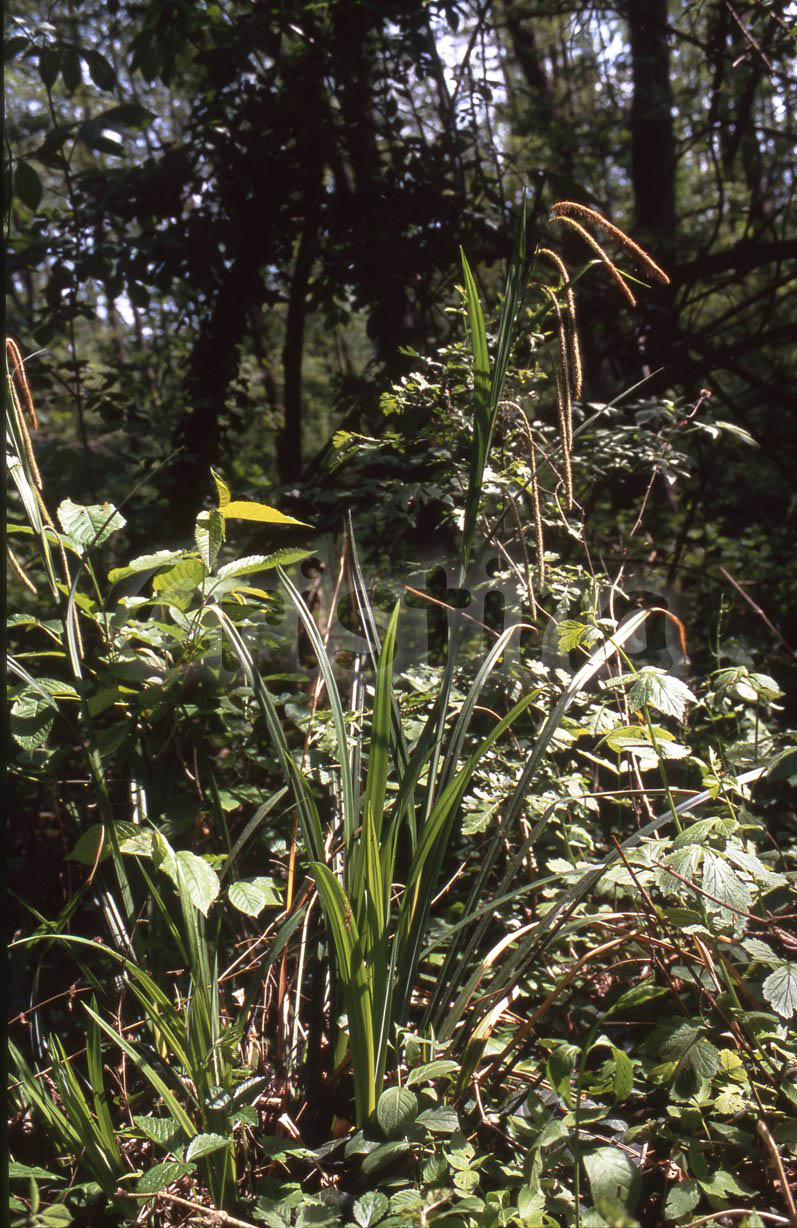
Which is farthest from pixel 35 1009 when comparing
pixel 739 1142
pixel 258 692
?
pixel 739 1142

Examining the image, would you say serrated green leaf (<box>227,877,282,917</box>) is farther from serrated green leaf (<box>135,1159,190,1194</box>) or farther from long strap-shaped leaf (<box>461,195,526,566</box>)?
long strap-shaped leaf (<box>461,195,526,566</box>)

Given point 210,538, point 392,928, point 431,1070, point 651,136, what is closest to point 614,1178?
point 431,1070

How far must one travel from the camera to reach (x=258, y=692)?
1.16 m

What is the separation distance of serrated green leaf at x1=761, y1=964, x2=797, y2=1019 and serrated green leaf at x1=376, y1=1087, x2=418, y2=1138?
43 centimetres

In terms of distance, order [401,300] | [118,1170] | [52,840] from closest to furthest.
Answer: [118,1170]
[52,840]
[401,300]

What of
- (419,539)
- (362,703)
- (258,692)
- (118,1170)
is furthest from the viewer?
(419,539)

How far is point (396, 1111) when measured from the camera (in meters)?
1.00

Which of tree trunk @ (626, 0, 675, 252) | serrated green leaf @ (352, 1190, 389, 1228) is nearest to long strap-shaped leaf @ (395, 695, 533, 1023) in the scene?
serrated green leaf @ (352, 1190, 389, 1228)

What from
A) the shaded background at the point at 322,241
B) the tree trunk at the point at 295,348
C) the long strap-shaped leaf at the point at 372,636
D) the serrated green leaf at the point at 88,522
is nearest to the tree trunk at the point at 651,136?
the shaded background at the point at 322,241

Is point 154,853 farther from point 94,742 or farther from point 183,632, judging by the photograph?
point 183,632

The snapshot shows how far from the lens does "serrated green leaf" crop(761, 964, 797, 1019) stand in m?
1.03

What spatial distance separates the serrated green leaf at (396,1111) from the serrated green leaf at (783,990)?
0.43 metres

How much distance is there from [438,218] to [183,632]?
190 cm

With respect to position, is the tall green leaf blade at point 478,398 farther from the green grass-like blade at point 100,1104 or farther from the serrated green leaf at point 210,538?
the green grass-like blade at point 100,1104
